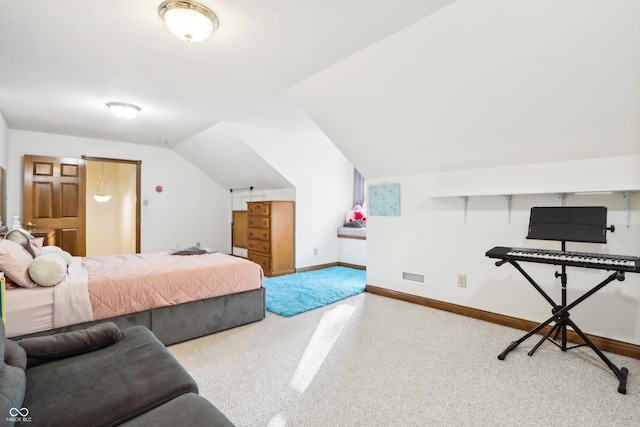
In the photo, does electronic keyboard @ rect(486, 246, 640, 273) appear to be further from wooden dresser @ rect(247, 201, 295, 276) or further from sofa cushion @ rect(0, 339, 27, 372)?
wooden dresser @ rect(247, 201, 295, 276)

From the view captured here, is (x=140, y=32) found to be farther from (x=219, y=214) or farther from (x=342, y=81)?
(x=219, y=214)

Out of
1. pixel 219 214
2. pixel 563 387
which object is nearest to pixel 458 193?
pixel 563 387

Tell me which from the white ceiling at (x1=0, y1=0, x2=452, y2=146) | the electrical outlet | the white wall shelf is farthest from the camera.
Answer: the electrical outlet

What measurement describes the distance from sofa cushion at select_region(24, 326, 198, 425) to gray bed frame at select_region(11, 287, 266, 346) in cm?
94

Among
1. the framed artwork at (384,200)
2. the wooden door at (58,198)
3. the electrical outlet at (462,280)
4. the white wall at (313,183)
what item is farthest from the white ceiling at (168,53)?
the electrical outlet at (462,280)

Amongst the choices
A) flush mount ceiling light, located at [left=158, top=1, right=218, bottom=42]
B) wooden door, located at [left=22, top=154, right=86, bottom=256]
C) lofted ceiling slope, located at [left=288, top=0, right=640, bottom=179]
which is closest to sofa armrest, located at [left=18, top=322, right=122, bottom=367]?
flush mount ceiling light, located at [left=158, top=1, right=218, bottom=42]

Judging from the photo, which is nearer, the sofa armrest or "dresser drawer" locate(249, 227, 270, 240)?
the sofa armrest

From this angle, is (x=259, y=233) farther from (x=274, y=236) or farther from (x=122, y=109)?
(x=122, y=109)

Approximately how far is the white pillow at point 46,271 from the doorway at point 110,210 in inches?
171

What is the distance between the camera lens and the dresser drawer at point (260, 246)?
5.22m

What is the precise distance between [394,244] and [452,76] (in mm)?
2114

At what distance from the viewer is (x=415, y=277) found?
3.78 meters

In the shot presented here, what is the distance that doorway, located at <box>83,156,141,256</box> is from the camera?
21.3ft

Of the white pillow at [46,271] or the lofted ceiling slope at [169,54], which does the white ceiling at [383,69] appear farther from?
the white pillow at [46,271]
